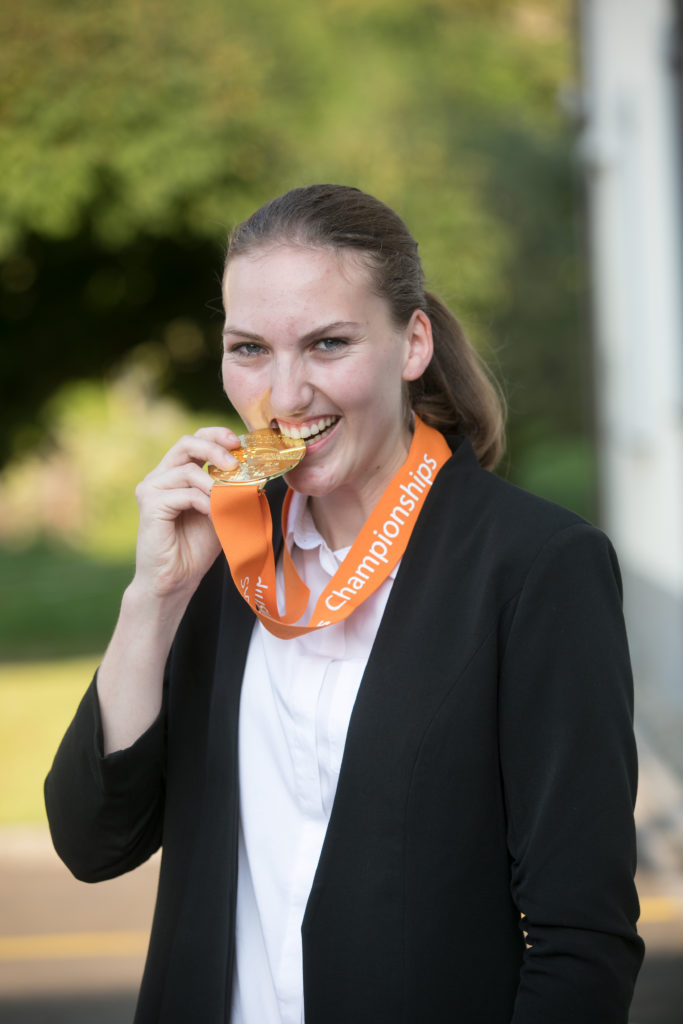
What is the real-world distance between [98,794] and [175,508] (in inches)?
19.6

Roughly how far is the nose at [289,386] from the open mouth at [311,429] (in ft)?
Answer: 0.12

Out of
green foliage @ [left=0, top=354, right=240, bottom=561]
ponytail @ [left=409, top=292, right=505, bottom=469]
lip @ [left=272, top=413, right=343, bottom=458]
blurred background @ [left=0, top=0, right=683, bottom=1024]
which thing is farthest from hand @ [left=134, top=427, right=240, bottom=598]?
green foliage @ [left=0, top=354, right=240, bottom=561]

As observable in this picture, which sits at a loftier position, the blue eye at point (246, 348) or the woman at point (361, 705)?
the blue eye at point (246, 348)

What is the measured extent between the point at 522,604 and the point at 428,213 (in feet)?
44.9

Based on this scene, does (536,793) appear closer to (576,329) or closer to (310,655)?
(310,655)

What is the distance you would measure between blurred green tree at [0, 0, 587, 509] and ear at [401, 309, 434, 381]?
877 centimetres

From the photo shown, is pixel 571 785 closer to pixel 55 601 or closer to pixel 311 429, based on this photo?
pixel 311 429

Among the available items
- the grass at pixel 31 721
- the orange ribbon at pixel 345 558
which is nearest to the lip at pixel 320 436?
the orange ribbon at pixel 345 558

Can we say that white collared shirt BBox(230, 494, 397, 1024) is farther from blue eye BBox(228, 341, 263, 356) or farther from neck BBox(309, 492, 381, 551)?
blue eye BBox(228, 341, 263, 356)

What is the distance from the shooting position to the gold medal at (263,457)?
1935 mm

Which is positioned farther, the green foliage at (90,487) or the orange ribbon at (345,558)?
the green foliage at (90,487)

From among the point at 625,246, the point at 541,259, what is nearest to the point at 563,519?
the point at 625,246

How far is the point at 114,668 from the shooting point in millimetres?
2020

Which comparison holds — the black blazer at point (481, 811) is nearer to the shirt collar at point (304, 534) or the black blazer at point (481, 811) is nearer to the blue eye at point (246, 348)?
the shirt collar at point (304, 534)
